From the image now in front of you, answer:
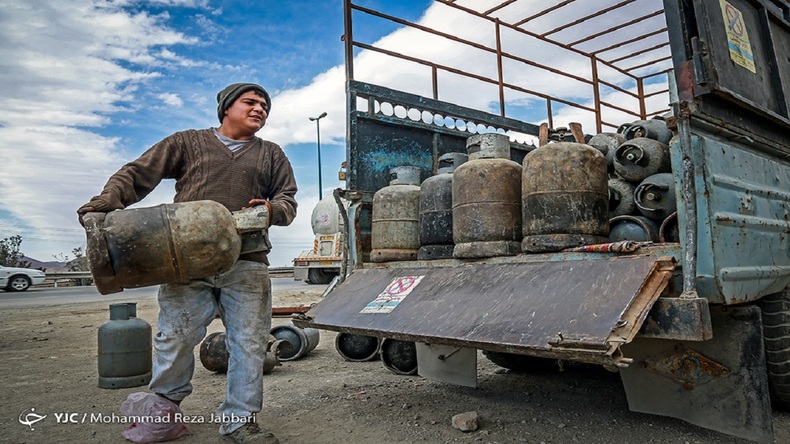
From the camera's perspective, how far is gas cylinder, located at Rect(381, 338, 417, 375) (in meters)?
3.87

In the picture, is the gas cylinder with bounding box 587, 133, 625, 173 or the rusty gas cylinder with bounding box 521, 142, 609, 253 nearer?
the rusty gas cylinder with bounding box 521, 142, 609, 253

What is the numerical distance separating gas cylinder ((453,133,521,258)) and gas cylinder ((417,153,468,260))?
0.79 ft

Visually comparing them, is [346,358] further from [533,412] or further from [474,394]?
[533,412]

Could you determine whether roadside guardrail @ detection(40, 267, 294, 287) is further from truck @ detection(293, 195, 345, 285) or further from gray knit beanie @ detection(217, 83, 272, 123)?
gray knit beanie @ detection(217, 83, 272, 123)

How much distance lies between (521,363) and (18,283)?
17645 mm

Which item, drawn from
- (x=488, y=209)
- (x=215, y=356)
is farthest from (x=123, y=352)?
(x=488, y=209)

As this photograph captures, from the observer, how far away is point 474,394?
11.1 feet

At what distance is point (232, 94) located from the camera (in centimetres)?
270

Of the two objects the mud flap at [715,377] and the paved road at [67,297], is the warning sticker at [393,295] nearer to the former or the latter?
the mud flap at [715,377]

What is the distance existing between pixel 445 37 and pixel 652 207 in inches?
135

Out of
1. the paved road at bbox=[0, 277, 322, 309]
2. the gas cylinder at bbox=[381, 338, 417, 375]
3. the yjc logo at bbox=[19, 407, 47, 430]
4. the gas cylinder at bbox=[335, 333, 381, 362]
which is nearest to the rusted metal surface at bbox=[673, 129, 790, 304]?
the gas cylinder at bbox=[381, 338, 417, 375]

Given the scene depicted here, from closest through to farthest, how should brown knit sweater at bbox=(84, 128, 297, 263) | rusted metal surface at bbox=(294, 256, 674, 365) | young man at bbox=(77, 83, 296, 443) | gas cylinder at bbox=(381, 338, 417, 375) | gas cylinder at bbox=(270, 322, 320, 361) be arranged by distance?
rusted metal surface at bbox=(294, 256, 674, 365) < young man at bbox=(77, 83, 296, 443) < brown knit sweater at bbox=(84, 128, 297, 263) < gas cylinder at bbox=(381, 338, 417, 375) < gas cylinder at bbox=(270, 322, 320, 361)

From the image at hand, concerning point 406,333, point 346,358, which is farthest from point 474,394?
point 346,358

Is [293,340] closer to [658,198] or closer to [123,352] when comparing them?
[123,352]
